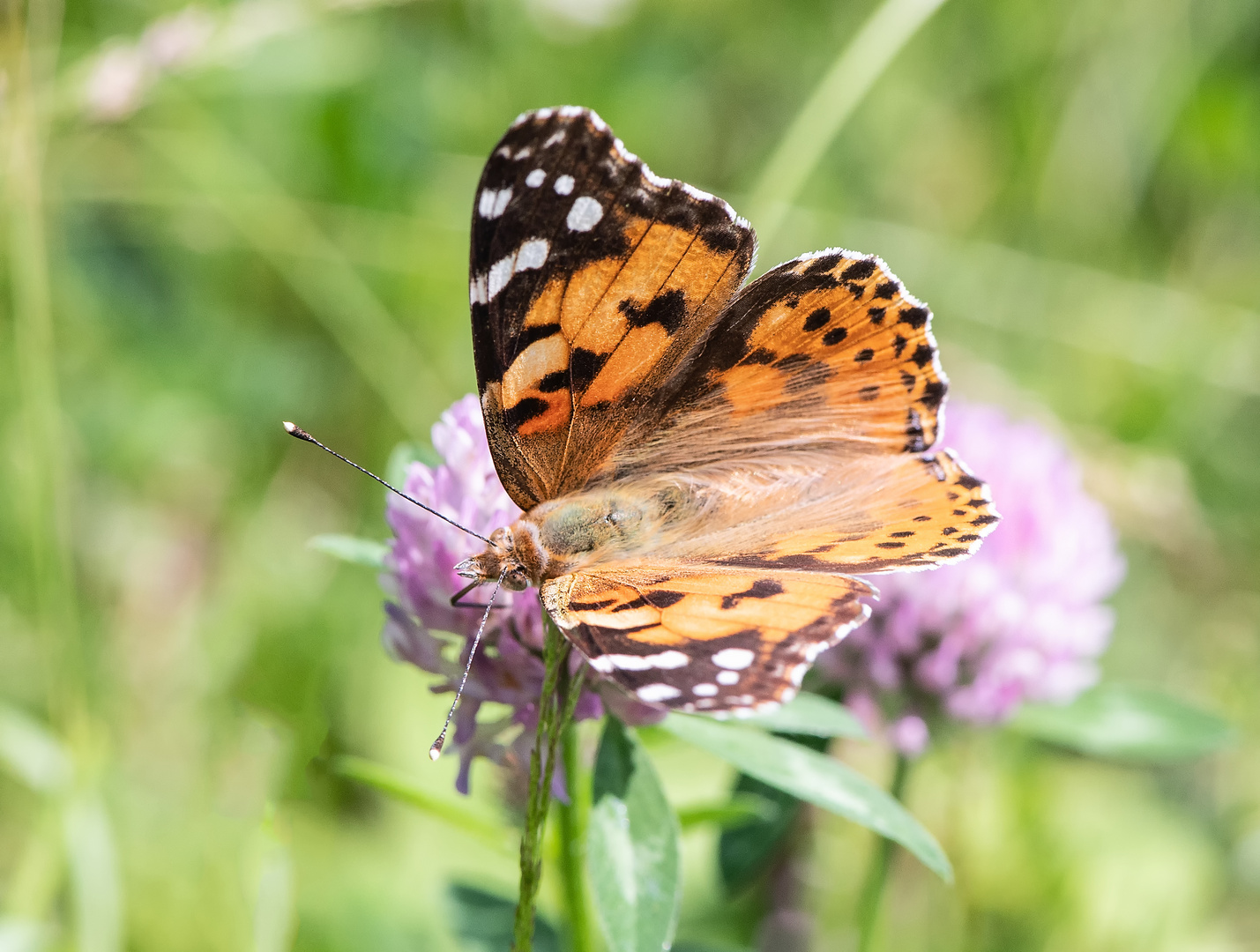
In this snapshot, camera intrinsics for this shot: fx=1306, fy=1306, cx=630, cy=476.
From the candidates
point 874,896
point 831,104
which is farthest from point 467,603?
point 831,104

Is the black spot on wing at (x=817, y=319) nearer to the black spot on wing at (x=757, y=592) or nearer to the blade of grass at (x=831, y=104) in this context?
the black spot on wing at (x=757, y=592)

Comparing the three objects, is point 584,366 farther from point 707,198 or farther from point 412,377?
point 412,377

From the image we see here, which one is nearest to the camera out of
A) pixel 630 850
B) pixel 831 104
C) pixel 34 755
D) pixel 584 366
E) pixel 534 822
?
pixel 534 822

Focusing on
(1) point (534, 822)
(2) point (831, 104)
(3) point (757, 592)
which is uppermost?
(2) point (831, 104)

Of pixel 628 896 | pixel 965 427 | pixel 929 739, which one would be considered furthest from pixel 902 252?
pixel 628 896

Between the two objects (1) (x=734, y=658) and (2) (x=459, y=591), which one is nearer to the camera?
(1) (x=734, y=658)

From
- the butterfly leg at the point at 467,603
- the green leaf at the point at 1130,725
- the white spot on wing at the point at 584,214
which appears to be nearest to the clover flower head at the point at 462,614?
the butterfly leg at the point at 467,603

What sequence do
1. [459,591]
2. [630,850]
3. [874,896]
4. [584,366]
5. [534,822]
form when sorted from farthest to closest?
1. [874,896]
2. [584,366]
3. [459,591]
4. [630,850]
5. [534,822]
